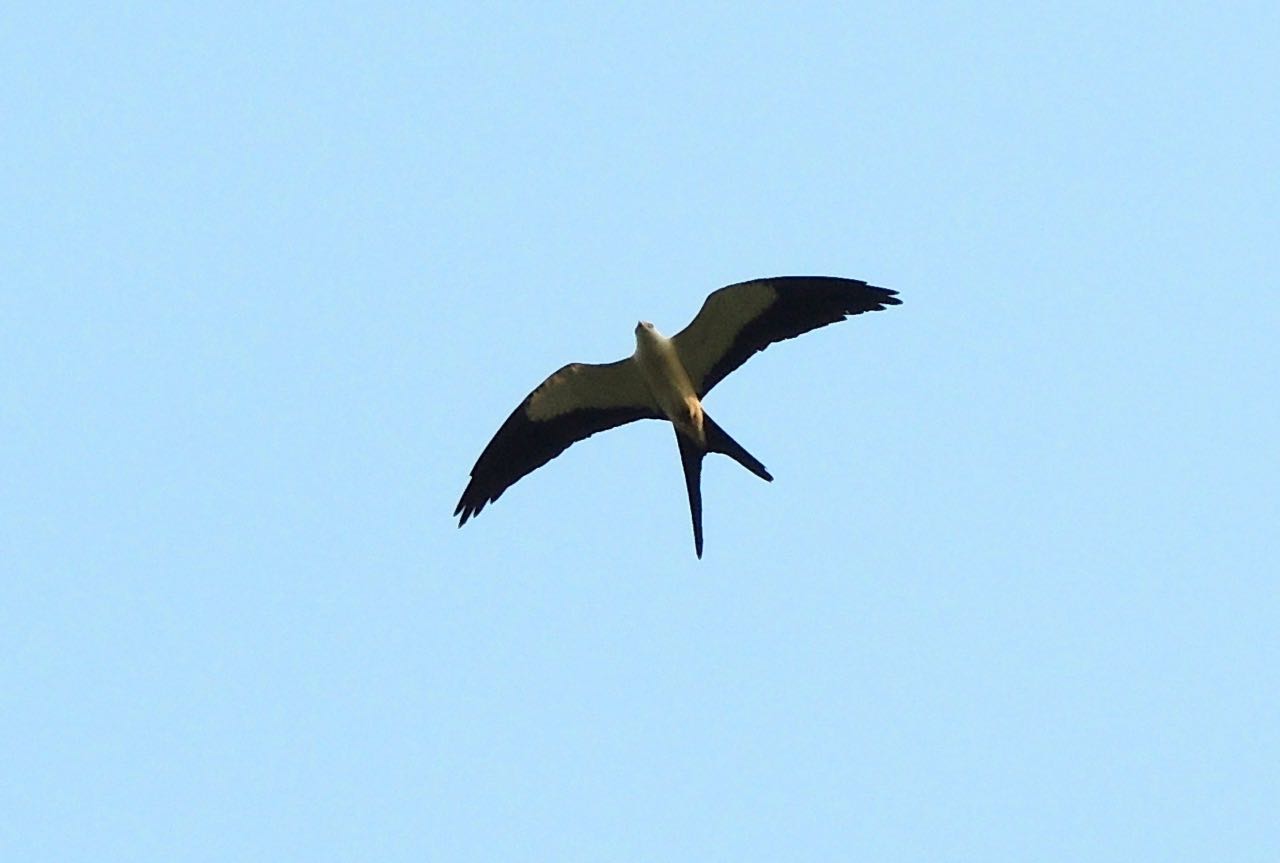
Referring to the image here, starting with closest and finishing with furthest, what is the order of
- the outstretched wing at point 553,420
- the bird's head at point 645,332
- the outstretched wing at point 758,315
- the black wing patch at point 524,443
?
1. the outstretched wing at point 758,315
2. the bird's head at point 645,332
3. the outstretched wing at point 553,420
4. the black wing patch at point 524,443

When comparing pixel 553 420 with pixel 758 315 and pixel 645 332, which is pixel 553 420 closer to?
pixel 645 332

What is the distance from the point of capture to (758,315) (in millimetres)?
18547

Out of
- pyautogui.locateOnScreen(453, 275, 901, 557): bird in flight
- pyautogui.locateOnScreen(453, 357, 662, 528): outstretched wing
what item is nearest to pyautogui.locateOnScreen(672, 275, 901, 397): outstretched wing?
pyautogui.locateOnScreen(453, 275, 901, 557): bird in flight

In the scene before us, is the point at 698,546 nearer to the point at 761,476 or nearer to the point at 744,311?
the point at 761,476

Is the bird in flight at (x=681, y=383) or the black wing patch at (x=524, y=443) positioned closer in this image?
the bird in flight at (x=681, y=383)

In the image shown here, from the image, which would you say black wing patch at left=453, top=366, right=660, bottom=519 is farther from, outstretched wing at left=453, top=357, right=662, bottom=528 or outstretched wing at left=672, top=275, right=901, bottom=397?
outstretched wing at left=672, top=275, right=901, bottom=397

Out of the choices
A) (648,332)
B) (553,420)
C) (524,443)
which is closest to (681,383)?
(648,332)

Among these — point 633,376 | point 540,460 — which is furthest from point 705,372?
point 540,460

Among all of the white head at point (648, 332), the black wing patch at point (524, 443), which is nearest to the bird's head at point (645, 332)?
the white head at point (648, 332)

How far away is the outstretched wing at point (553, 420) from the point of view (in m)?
19.1

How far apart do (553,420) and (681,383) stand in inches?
60.2

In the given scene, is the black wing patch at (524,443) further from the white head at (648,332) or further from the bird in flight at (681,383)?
the white head at (648,332)

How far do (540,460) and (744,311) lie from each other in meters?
2.64

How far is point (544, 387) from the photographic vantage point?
19125 mm
